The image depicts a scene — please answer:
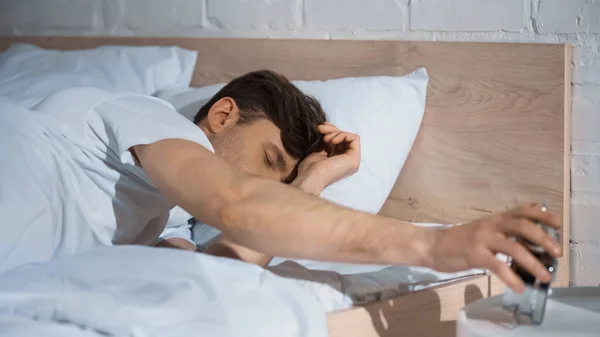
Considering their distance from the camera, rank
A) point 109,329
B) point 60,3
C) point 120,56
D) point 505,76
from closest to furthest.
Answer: point 109,329 → point 505,76 → point 120,56 → point 60,3

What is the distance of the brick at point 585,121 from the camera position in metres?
1.54

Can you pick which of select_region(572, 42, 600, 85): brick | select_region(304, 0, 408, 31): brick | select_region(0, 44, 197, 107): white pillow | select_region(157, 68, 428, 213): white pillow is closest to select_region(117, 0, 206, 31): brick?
select_region(0, 44, 197, 107): white pillow

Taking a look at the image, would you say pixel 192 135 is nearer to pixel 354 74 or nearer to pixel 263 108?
pixel 263 108

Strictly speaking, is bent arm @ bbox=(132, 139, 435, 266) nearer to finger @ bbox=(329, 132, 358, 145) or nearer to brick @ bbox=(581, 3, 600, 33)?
finger @ bbox=(329, 132, 358, 145)

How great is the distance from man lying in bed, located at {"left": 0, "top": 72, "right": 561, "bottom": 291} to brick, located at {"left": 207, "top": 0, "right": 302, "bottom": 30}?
39 cm

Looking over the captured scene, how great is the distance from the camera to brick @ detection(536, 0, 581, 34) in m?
1.56

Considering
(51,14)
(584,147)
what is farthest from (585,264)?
(51,14)

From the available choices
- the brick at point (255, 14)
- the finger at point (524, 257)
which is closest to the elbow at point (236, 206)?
the finger at point (524, 257)

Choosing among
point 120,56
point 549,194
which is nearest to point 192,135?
point 549,194

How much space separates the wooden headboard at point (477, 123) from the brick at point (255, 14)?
10cm

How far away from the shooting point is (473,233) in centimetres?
94

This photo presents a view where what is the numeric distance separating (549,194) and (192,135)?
72 centimetres

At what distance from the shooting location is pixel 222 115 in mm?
1469

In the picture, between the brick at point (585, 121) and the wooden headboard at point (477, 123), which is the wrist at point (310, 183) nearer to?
the wooden headboard at point (477, 123)
